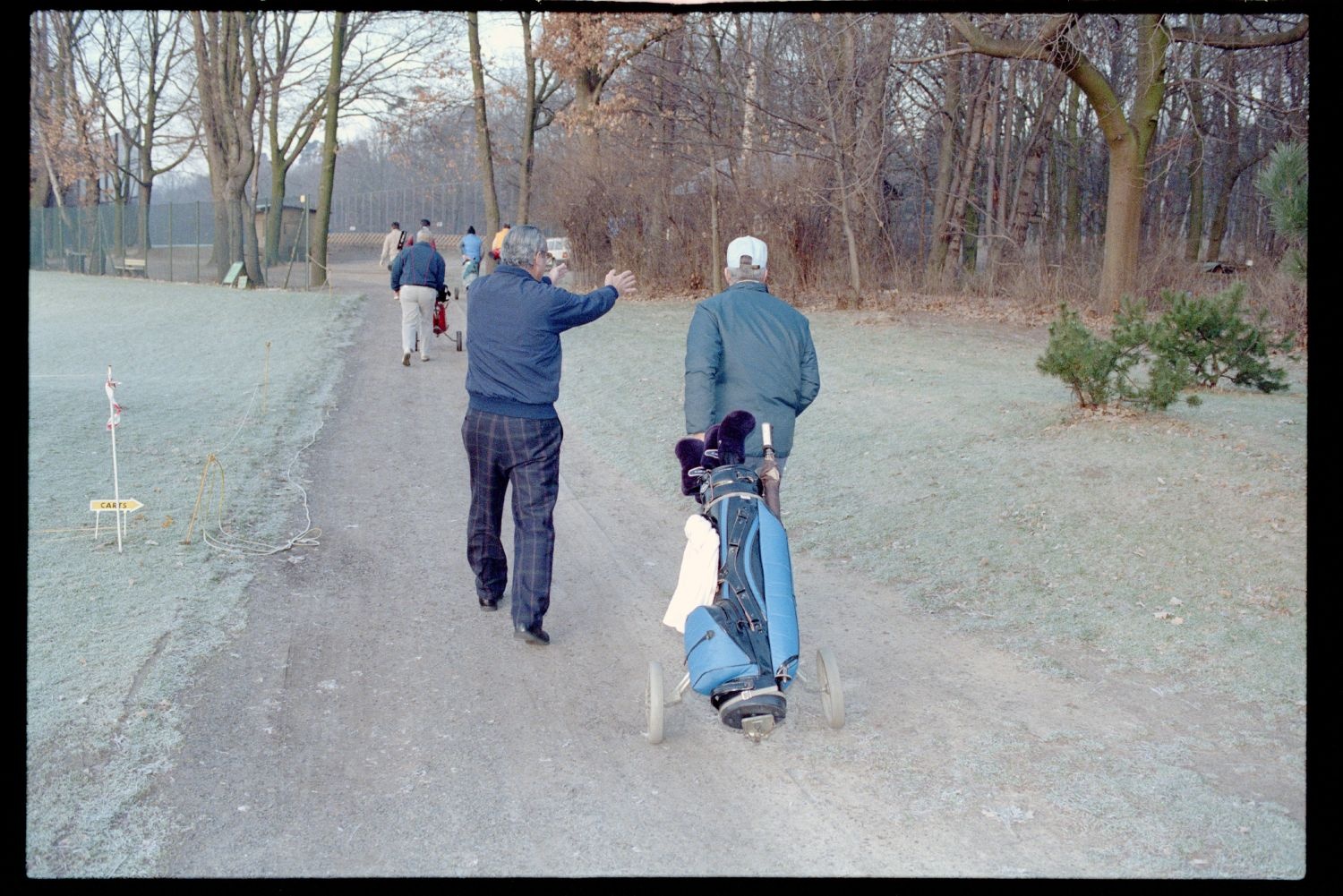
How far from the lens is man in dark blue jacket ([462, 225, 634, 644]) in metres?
6.26

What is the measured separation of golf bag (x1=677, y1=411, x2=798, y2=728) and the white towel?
1.4 inches

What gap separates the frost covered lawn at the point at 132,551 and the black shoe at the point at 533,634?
1.54 meters

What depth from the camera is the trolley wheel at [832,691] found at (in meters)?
5.22

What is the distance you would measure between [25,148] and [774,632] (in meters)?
3.23

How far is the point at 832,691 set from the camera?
5.23m

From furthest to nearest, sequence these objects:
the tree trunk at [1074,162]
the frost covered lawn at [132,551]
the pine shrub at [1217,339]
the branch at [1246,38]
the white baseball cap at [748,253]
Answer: the tree trunk at [1074,162] → the branch at [1246,38] → the pine shrub at [1217,339] → the white baseball cap at [748,253] → the frost covered lawn at [132,551]

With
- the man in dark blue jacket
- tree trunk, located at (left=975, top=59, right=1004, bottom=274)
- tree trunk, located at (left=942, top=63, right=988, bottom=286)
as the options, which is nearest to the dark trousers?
the man in dark blue jacket

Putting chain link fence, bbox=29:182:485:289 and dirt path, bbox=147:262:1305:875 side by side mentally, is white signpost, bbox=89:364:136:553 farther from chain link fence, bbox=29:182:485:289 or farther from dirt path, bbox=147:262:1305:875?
chain link fence, bbox=29:182:485:289

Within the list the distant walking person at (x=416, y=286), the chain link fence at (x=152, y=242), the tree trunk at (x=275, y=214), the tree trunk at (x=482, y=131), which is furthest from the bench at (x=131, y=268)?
the distant walking person at (x=416, y=286)

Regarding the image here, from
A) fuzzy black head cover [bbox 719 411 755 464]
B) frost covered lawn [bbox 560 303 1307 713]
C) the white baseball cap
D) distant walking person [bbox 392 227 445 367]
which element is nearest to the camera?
fuzzy black head cover [bbox 719 411 755 464]

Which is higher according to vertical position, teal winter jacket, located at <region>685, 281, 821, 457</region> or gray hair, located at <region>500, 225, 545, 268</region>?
gray hair, located at <region>500, 225, 545, 268</region>

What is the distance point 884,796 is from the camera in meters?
4.64

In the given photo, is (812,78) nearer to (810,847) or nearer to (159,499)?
(159,499)

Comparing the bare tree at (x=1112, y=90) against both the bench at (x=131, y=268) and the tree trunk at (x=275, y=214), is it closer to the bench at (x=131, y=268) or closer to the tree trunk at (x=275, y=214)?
the tree trunk at (x=275, y=214)
